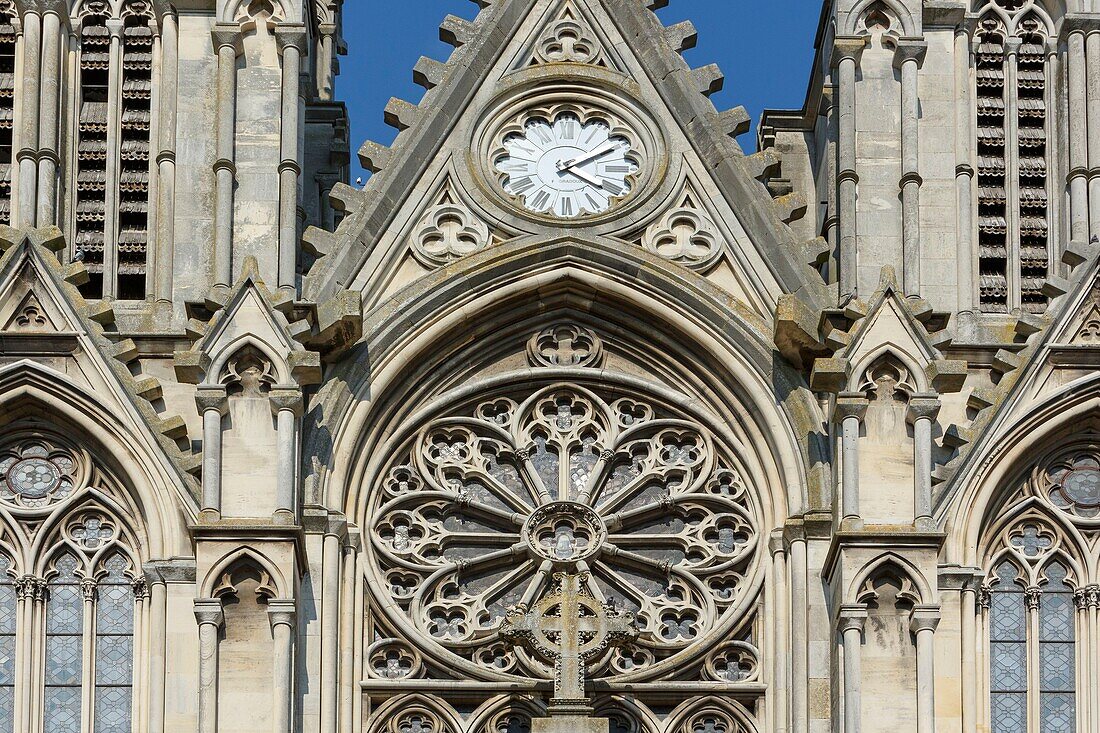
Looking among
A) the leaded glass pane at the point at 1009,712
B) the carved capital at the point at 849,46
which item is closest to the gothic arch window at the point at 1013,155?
the carved capital at the point at 849,46

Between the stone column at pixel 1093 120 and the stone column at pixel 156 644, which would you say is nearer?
the stone column at pixel 156 644

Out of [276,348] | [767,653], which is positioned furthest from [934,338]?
[276,348]

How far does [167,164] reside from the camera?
33.5 m

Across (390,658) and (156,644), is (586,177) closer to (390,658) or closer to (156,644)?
(390,658)

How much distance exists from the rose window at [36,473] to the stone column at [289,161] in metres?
2.27

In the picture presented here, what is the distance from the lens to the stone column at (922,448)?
31.0 m

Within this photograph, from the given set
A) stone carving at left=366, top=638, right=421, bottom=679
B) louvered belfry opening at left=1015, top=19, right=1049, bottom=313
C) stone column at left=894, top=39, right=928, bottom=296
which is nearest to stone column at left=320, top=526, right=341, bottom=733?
stone carving at left=366, top=638, right=421, bottom=679

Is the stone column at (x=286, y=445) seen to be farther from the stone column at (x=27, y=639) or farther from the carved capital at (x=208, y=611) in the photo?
the stone column at (x=27, y=639)

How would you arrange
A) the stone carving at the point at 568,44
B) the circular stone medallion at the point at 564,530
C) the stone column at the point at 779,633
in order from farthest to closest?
the stone carving at the point at 568,44, the circular stone medallion at the point at 564,530, the stone column at the point at 779,633

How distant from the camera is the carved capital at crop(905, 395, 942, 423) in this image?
3134cm

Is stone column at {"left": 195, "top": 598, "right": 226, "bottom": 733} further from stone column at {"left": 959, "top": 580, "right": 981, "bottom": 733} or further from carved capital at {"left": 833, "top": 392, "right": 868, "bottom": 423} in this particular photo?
stone column at {"left": 959, "top": 580, "right": 981, "bottom": 733}

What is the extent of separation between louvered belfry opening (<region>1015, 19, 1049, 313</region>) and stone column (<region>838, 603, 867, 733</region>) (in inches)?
155

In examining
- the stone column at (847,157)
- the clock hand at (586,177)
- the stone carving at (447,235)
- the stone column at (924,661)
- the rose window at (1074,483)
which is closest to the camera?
the stone column at (924,661)

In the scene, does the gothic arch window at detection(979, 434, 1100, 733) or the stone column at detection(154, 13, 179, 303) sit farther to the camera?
the stone column at detection(154, 13, 179, 303)
